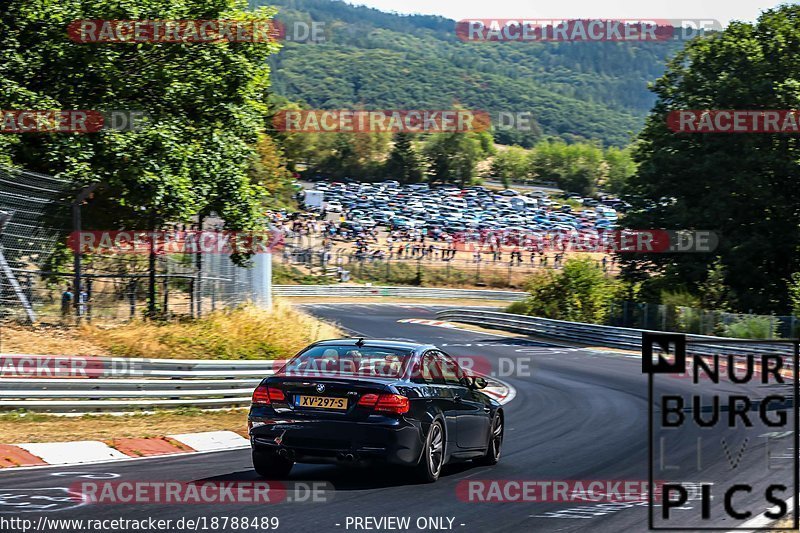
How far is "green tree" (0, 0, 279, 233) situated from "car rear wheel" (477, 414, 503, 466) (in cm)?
1170

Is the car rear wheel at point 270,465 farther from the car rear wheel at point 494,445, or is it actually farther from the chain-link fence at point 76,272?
the chain-link fence at point 76,272

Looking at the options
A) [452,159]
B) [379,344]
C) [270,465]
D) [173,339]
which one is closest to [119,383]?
[173,339]

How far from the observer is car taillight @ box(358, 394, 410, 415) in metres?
9.30

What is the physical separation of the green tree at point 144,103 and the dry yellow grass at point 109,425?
6943mm

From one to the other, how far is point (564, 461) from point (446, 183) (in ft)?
455

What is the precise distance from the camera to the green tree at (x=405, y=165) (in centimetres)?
14688

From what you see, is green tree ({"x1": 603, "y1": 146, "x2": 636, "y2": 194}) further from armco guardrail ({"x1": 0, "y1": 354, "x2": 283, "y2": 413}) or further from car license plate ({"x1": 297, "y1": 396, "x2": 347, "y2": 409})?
car license plate ({"x1": 297, "y1": 396, "x2": 347, "y2": 409})

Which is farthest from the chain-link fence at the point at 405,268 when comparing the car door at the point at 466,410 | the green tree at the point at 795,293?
the car door at the point at 466,410

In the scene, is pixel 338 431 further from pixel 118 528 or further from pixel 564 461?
pixel 564 461

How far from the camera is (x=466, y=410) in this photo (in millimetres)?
10906

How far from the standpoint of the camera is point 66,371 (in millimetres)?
15312

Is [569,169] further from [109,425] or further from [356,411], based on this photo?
[356,411]

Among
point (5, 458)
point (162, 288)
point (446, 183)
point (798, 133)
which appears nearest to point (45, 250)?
point (162, 288)

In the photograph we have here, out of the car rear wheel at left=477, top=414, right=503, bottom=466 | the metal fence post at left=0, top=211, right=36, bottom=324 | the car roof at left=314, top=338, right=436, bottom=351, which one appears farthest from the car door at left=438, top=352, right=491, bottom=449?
the metal fence post at left=0, top=211, right=36, bottom=324
